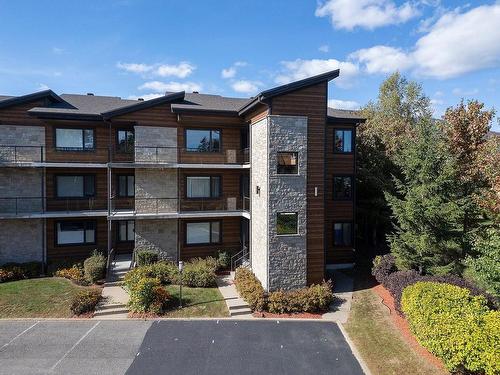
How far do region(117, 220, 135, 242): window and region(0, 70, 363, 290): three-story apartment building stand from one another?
0.06 metres

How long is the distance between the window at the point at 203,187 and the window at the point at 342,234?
25.3 feet

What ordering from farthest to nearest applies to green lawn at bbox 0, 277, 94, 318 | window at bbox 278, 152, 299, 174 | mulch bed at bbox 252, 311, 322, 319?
window at bbox 278, 152, 299, 174 → mulch bed at bbox 252, 311, 322, 319 → green lawn at bbox 0, 277, 94, 318

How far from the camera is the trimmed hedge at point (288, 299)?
15258 mm

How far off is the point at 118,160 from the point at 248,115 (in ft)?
26.6

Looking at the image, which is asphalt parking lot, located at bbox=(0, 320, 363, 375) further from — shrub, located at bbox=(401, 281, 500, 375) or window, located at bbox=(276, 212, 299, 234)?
window, located at bbox=(276, 212, 299, 234)

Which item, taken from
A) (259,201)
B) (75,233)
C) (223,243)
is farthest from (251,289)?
(75,233)

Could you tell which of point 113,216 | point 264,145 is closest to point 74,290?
point 113,216

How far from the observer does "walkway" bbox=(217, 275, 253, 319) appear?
15.0 meters

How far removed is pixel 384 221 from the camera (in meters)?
24.0

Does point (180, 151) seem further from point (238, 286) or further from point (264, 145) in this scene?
point (238, 286)

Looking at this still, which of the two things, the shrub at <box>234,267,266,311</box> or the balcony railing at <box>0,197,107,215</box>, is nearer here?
the shrub at <box>234,267,266,311</box>

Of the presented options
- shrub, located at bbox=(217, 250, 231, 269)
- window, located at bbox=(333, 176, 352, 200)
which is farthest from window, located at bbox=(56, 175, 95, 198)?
window, located at bbox=(333, 176, 352, 200)

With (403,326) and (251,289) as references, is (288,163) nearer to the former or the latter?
(251,289)

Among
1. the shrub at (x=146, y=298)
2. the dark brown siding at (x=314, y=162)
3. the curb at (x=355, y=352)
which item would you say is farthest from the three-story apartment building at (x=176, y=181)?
the shrub at (x=146, y=298)
